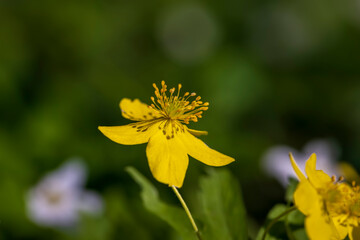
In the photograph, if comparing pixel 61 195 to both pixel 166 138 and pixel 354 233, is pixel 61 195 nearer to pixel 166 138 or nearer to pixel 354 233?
pixel 166 138

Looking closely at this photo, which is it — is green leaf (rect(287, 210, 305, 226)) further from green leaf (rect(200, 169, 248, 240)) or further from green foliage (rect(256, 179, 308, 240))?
green leaf (rect(200, 169, 248, 240))

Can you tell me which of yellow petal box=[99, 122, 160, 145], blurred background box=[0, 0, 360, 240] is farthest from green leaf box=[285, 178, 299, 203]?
blurred background box=[0, 0, 360, 240]

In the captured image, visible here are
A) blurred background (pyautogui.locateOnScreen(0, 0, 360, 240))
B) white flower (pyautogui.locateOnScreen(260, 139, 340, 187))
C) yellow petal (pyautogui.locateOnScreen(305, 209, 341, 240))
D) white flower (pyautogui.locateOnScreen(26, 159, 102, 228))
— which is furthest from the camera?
blurred background (pyautogui.locateOnScreen(0, 0, 360, 240))

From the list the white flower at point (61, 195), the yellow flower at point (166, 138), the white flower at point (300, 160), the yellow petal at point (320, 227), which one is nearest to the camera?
the yellow petal at point (320, 227)

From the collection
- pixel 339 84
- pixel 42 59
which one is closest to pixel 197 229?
pixel 42 59

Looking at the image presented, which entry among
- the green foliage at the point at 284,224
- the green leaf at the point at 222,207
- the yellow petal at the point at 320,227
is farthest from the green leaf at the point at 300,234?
the yellow petal at the point at 320,227

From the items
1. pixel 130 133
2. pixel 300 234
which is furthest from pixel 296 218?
pixel 130 133

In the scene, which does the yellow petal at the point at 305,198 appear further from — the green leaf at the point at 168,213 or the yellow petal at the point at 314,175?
→ the green leaf at the point at 168,213

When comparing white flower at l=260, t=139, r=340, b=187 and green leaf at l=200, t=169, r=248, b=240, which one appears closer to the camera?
green leaf at l=200, t=169, r=248, b=240
